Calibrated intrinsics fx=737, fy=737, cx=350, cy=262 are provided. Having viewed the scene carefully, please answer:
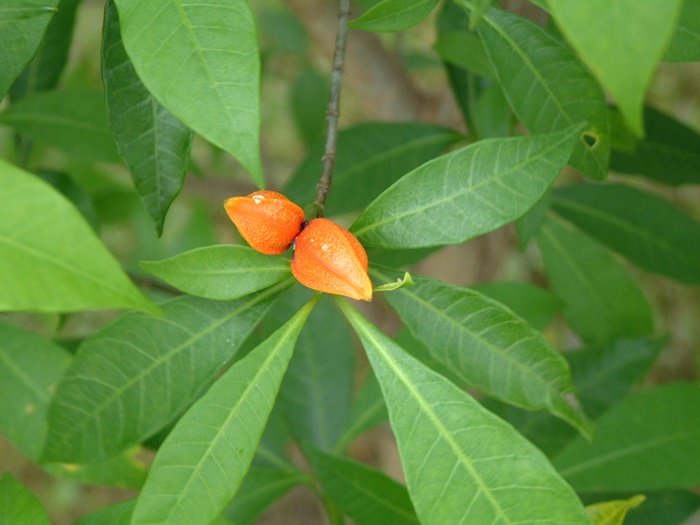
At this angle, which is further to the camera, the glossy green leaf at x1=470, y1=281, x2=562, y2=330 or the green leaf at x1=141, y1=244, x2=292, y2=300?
the glossy green leaf at x1=470, y1=281, x2=562, y2=330

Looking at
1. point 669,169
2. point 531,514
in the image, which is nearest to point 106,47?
point 531,514

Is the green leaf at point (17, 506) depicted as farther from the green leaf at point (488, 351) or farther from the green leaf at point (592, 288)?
the green leaf at point (592, 288)

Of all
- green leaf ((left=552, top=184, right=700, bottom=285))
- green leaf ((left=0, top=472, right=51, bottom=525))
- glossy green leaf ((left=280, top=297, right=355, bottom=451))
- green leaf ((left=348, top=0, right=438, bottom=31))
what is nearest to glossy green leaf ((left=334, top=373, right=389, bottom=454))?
glossy green leaf ((left=280, top=297, right=355, bottom=451))

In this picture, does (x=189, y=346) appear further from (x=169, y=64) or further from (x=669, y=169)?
(x=669, y=169)

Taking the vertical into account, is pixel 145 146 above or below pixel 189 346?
above

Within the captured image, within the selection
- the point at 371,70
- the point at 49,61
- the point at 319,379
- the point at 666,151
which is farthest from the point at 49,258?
the point at 371,70

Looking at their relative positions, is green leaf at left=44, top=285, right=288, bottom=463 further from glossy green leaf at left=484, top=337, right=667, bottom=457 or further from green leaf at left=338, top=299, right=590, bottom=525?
glossy green leaf at left=484, top=337, right=667, bottom=457

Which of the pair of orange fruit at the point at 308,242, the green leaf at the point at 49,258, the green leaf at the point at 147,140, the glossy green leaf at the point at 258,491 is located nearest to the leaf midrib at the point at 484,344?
the pair of orange fruit at the point at 308,242
